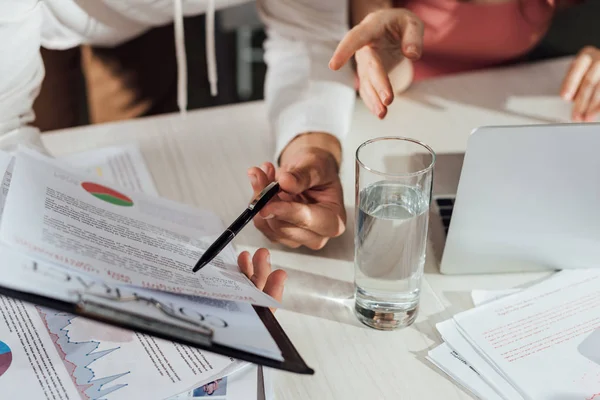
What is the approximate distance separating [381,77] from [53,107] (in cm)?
100

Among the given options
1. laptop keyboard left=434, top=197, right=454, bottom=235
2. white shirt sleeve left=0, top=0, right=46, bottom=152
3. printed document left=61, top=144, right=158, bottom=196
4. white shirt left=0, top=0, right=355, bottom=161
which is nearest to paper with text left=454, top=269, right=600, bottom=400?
laptop keyboard left=434, top=197, right=454, bottom=235

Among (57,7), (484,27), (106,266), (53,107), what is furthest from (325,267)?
(53,107)

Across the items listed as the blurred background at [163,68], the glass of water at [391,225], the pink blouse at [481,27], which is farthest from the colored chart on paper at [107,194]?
the pink blouse at [481,27]

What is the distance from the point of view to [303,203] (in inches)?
31.3

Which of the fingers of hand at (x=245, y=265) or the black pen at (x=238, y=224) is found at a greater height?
the black pen at (x=238, y=224)

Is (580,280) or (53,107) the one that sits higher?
(580,280)

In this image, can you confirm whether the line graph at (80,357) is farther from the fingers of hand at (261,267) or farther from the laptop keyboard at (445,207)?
the laptop keyboard at (445,207)

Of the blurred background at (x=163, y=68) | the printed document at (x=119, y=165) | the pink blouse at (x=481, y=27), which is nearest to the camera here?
the printed document at (x=119, y=165)

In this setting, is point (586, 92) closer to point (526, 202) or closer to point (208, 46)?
point (526, 202)

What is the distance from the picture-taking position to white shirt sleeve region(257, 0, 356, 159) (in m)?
0.96

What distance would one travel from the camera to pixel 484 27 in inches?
51.9

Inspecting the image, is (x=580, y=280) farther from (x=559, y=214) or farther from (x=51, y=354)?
(x=51, y=354)

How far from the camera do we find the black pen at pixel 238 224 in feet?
2.08

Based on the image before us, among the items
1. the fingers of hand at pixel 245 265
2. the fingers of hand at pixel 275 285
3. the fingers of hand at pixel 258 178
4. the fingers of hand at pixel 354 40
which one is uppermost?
the fingers of hand at pixel 354 40
